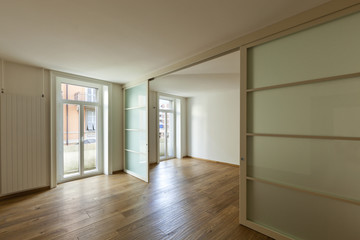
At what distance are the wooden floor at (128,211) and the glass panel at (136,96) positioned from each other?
2.03 m

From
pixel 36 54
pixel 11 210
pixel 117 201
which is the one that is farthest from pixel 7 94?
pixel 117 201

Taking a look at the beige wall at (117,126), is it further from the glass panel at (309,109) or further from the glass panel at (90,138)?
the glass panel at (309,109)

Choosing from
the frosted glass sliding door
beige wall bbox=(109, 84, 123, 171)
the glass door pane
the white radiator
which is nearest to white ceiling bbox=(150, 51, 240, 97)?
the frosted glass sliding door

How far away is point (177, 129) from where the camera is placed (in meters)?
7.11

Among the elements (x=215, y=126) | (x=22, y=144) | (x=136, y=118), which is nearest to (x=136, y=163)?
(x=136, y=118)

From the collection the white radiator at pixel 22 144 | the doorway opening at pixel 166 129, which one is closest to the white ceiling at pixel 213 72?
the doorway opening at pixel 166 129

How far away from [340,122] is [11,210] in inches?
190

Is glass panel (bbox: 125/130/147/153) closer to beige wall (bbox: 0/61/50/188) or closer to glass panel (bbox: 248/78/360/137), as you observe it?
beige wall (bbox: 0/61/50/188)

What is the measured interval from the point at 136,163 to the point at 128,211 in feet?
6.01

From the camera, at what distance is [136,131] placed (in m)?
4.45

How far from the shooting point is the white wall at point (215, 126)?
5.77 m

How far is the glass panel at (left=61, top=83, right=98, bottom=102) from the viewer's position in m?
4.13

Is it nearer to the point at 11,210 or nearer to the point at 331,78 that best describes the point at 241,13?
the point at 331,78

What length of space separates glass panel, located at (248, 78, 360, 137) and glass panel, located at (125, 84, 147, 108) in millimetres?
2730
